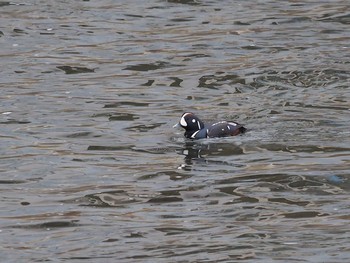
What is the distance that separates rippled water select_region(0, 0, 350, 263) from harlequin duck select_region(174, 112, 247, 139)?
11 cm

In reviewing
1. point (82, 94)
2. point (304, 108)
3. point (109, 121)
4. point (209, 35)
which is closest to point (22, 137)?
point (109, 121)

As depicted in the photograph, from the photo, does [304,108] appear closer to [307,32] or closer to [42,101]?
[42,101]

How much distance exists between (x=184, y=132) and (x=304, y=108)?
1.68 meters

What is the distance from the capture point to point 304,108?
16.5m

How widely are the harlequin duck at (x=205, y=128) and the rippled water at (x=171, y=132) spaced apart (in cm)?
11

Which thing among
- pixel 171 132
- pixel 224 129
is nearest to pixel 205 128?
pixel 224 129

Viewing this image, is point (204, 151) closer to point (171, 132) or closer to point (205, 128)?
point (205, 128)

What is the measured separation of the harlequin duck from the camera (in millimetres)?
15125

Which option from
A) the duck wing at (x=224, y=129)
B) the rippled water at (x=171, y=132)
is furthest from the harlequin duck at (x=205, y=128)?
the rippled water at (x=171, y=132)

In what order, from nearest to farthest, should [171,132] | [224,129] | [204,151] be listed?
1. [204,151]
2. [224,129]
3. [171,132]

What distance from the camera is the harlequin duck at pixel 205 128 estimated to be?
49.6 feet

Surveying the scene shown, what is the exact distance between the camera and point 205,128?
15.3 meters

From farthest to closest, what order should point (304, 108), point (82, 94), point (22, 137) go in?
1. point (82, 94)
2. point (304, 108)
3. point (22, 137)

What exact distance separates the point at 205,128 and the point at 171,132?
1.77ft
